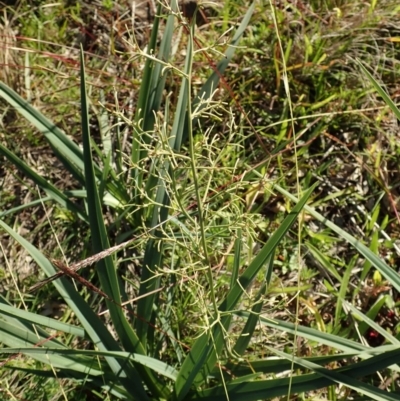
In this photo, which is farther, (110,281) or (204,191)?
(204,191)

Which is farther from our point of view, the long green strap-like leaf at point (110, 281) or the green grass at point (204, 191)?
the green grass at point (204, 191)

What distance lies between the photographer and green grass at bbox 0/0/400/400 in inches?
55.2

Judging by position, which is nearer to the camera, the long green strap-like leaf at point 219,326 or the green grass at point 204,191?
the long green strap-like leaf at point 219,326

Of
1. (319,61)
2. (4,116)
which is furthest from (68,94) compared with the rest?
(319,61)

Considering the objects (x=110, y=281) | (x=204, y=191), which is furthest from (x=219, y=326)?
(x=204, y=191)

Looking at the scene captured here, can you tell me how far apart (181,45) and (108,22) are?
291 mm

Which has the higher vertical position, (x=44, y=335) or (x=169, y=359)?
(x=44, y=335)

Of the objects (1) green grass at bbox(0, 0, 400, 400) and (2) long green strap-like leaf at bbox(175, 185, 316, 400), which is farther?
(1) green grass at bbox(0, 0, 400, 400)

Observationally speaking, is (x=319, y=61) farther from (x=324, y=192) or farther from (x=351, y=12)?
(x=324, y=192)

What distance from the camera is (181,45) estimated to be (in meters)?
1.98

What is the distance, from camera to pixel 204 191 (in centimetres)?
165

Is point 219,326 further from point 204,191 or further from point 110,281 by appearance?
point 204,191

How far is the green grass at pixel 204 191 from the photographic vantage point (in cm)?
140

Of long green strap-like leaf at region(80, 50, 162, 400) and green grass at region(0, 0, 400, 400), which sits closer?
long green strap-like leaf at region(80, 50, 162, 400)
